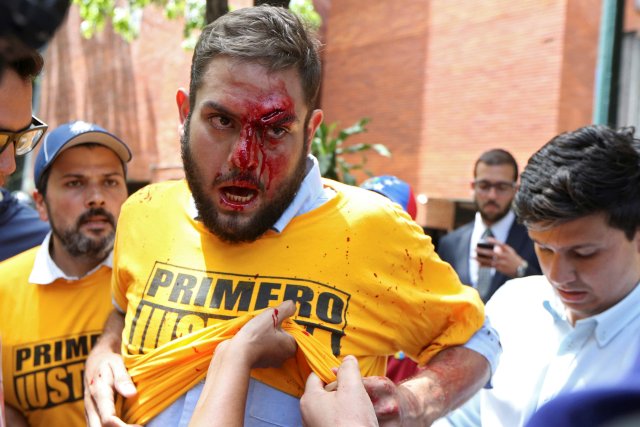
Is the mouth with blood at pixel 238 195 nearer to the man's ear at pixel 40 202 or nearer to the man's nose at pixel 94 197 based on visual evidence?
the man's nose at pixel 94 197

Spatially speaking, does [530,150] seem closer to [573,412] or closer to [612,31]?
[612,31]

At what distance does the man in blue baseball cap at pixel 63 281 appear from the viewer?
2377mm

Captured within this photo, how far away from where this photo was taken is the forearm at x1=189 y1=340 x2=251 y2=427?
4.89 feet

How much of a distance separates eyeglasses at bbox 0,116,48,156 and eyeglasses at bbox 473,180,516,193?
3854 millimetres

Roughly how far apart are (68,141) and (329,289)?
1.67m

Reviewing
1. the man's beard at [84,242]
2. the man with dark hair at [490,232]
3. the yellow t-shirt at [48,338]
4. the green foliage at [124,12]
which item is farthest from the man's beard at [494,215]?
the green foliage at [124,12]

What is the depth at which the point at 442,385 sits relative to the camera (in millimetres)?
1678

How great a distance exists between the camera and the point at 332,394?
1.49 m

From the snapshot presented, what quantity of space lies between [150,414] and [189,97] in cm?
94

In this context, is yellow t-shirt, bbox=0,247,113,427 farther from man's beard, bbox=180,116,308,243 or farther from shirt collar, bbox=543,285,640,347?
shirt collar, bbox=543,285,640,347

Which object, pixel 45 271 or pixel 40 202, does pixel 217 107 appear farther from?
pixel 40 202

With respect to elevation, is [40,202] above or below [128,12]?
below

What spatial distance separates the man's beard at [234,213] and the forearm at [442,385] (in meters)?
0.59

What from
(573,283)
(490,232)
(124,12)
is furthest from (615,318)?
(124,12)
